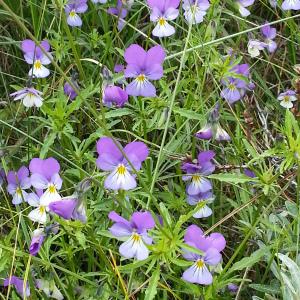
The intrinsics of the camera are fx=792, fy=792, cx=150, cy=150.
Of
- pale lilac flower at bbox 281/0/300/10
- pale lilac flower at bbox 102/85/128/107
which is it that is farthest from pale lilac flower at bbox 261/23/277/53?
pale lilac flower at bbox 102/85/128/107

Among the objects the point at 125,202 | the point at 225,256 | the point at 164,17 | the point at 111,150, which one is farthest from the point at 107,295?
the point at 164,17

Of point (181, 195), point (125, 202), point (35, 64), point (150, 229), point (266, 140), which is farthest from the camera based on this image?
point (35, 64)

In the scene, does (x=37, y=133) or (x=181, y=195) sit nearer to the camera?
(x=181, y=195)

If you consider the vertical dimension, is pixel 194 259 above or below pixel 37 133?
above

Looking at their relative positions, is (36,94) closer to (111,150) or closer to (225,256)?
(111,150)

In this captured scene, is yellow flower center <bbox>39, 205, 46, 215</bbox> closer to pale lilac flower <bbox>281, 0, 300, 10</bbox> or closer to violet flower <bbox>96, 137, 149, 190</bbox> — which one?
violet flower <bbox>96, 137, 149, 190</bbox>

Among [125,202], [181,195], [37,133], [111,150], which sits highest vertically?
[111,150]
